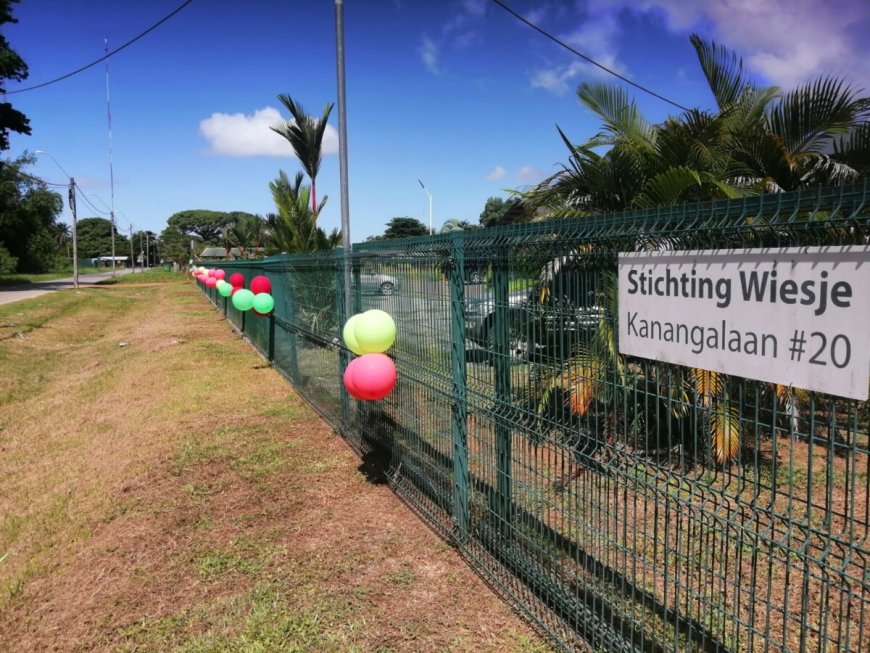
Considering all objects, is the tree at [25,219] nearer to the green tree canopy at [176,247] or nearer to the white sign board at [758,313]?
the green tree canopy at [176,247]

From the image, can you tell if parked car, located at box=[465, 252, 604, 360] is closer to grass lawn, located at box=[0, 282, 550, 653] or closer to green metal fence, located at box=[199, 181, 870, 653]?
green metal fence, located at box=[199, 181, 870, 653]

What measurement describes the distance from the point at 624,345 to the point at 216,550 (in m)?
3.04

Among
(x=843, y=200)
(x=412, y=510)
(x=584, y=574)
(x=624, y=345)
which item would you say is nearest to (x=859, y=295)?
(x=843, y=200)

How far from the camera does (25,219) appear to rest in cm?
4691

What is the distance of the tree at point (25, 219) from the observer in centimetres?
4447

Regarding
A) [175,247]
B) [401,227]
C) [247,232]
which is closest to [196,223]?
[175,247]

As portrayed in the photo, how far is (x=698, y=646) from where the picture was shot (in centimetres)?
250

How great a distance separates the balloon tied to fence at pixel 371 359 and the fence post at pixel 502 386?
1.02 meters

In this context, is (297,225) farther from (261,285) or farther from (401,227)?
(401,227)

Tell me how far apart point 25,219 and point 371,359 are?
5447cm

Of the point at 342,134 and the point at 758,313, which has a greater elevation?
the point at 342,134

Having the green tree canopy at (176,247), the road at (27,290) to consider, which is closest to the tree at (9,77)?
the road at (27,290)

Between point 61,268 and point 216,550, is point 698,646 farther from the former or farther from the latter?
point 61,268

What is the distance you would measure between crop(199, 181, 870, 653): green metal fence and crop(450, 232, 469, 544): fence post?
1 cm
